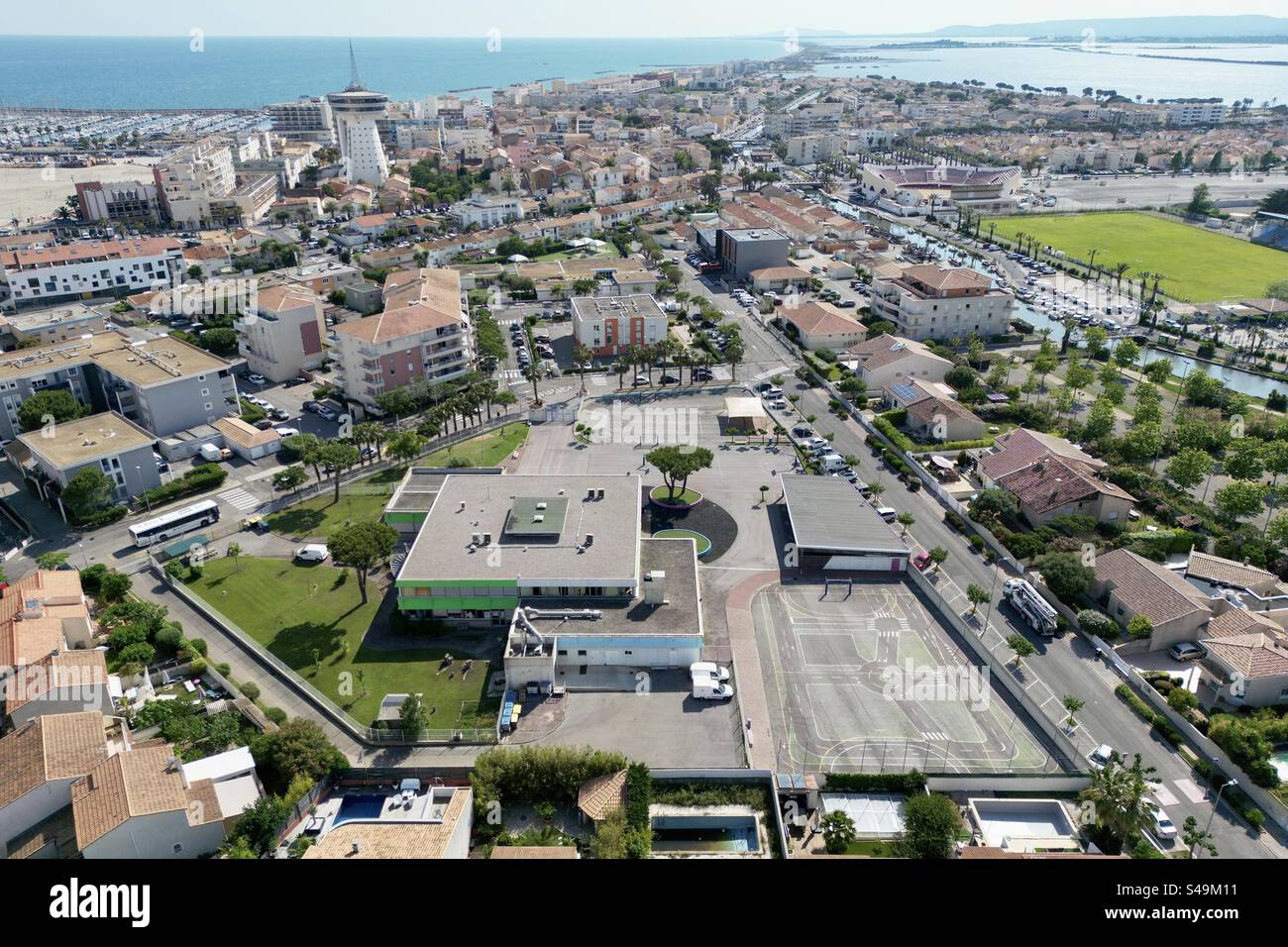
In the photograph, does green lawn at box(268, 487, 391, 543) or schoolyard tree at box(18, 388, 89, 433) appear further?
schoolyard tree at box(18, 388, 89, 433)

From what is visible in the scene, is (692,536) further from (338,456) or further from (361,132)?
(361,132)

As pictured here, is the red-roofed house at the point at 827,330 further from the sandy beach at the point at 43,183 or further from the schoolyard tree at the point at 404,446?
the sandy beach at the point at 43,183

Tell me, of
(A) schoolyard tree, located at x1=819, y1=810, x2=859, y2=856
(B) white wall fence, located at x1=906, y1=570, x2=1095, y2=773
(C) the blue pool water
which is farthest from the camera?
(B) white wall fence, located at x1=906, y1=570, x2=1095, y2=773

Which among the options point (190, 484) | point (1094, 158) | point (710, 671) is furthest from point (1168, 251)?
point (190, 484)

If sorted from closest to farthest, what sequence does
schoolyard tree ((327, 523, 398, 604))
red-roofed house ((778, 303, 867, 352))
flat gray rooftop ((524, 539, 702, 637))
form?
1. flat gray rooftop ((524, 539, 702, 637))
2. schoolyard tree ((327, 523, 398, 604))
3. red-roofed house ((778, 303, 867, 352))

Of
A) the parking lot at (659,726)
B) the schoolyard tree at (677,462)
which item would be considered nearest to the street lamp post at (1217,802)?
the parking lot at (659,726)

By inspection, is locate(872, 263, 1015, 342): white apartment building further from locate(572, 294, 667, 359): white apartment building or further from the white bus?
the white bus

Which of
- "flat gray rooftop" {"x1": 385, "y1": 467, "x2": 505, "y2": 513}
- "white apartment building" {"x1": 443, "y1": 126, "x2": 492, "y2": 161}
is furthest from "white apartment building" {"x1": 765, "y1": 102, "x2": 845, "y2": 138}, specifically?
"flat gray rooftop" {"x1": 385, "y1": 467, "x2": 505, "y2": 513}
